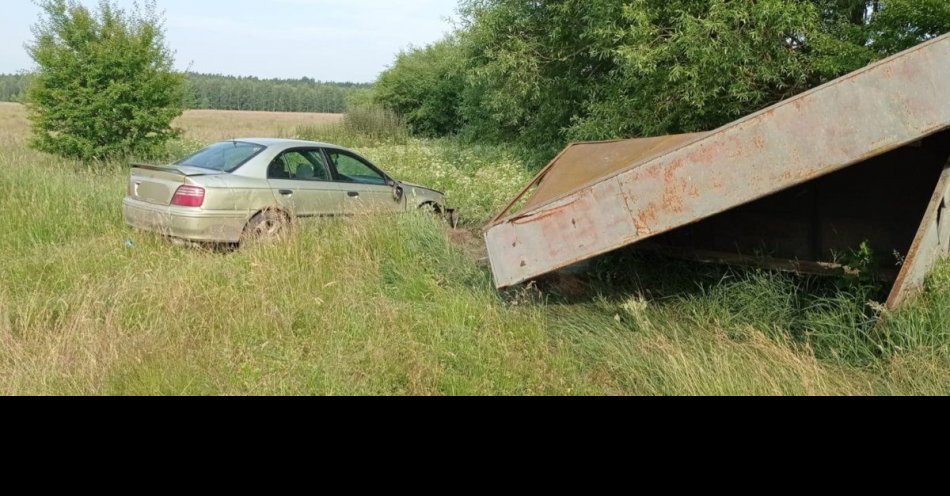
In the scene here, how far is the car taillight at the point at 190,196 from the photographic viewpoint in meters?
7.57

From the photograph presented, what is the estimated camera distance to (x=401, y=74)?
3091cm

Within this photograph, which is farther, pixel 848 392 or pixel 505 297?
pixel 505 297

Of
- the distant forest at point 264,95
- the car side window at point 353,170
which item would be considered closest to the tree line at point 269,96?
the distant forest at point 264,95

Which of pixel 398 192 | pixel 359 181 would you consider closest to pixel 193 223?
pixel 359 181

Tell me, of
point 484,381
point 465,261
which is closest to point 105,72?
point 465,261

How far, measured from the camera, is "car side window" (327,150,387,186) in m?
9.41

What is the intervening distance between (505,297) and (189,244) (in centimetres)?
387

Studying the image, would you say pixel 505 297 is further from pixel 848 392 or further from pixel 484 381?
pixel 848 392

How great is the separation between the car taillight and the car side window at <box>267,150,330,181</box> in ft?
3.09

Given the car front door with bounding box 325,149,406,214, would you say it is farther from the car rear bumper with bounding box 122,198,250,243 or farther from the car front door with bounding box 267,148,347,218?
the car rear bumper with bounding box 122,198,250,243

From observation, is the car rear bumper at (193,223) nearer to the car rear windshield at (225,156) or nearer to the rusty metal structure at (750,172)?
the car rear windshield at (225,156)

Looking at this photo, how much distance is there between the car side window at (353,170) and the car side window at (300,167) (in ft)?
0.84

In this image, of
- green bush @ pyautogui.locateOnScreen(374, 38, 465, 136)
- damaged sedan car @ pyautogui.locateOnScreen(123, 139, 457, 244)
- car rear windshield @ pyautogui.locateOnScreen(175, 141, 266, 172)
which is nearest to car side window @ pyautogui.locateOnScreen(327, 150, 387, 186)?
damaged sedan car @ pyautogui.locateOnScreen(123, 139, 457, 244)

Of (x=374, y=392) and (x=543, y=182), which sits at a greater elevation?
(x=543, y=182)
